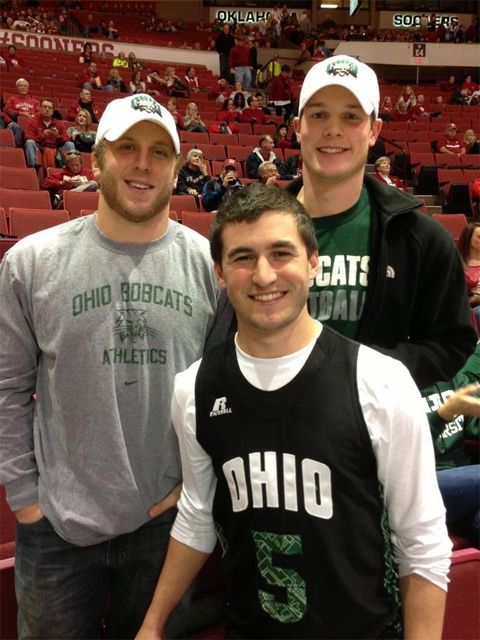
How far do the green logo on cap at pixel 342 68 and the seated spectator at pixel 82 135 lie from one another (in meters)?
6.58

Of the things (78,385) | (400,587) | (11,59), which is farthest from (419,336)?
(11,59)

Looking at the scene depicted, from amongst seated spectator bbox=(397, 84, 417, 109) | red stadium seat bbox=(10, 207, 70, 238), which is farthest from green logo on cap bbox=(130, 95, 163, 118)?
seated spectator bbox=(397, 84, 417, 109)

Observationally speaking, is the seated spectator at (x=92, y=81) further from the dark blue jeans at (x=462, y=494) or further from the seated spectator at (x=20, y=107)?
the dark blue jeans at (x=462, y=494)

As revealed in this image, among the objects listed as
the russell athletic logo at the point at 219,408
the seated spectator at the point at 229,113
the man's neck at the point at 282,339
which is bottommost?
the russell athletic logo at the point at 219,408

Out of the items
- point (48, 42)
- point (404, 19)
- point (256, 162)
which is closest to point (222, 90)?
point (48, 42)

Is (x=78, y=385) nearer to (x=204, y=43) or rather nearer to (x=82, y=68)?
(x=82, y=68)

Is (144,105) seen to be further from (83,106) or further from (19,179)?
(83,106)

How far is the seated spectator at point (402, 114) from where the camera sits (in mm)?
12973

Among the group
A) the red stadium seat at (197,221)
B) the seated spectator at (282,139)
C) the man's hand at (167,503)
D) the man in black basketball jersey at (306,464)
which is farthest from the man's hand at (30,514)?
the seated spectator at (282,139)

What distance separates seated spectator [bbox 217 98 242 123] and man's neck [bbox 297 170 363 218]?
10249 mm

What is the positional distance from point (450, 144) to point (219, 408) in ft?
34.8

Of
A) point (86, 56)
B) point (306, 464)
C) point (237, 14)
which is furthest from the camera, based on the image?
point (237, 14)

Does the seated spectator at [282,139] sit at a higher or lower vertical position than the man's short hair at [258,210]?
lower

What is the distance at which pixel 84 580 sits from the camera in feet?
4.40
